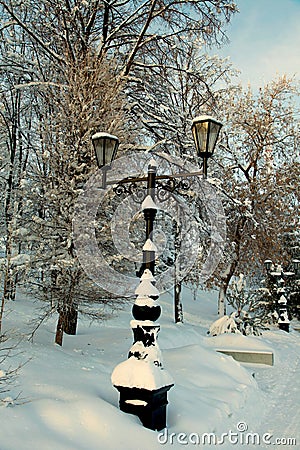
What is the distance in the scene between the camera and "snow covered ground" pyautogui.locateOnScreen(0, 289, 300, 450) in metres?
3.41

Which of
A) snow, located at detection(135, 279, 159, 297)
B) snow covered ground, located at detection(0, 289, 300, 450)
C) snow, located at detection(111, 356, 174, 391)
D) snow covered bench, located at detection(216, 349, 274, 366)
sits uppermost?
snow, located at detection(135, 279, 159, 297)

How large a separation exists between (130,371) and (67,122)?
393cm

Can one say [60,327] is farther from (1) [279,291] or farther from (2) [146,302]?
(1) [279,291]

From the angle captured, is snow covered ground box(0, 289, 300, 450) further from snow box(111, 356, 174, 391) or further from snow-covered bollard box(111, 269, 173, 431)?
snow box(111, 356, 174, 391)

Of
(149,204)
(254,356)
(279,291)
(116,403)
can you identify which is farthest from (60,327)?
(279,291)

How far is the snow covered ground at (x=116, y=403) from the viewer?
134 inches

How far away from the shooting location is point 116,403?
4344 mm

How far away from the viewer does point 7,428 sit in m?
3.16

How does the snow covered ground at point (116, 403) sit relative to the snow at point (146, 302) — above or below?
below

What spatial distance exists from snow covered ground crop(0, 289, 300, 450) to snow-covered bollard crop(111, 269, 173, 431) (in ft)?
0.47

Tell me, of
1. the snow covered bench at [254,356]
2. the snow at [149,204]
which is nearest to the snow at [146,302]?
the snow at [149,204]

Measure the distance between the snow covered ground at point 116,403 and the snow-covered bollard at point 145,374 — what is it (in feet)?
0.47

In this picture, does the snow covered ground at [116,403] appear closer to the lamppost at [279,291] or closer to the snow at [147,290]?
the snow at [147,290]

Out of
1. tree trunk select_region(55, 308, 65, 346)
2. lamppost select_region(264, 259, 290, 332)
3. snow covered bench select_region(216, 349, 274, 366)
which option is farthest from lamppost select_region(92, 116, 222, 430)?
lamppost select_region(264, 259, 290, 332)
